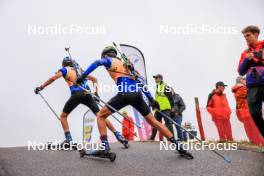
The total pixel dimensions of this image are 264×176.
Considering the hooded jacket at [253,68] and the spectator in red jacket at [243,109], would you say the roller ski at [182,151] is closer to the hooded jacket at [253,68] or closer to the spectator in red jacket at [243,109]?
the hooded jacket at [253,68]

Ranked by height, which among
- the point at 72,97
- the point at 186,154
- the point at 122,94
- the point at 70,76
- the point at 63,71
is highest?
the point at 63,71

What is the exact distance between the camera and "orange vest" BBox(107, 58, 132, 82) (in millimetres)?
6410

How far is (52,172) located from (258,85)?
3.48m

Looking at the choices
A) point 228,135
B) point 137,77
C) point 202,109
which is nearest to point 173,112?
point 202,109

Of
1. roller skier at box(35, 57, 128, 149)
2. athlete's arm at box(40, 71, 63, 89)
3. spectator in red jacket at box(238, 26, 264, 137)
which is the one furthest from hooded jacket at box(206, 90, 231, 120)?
athlete's arm at box(40, 71, 63, 89)

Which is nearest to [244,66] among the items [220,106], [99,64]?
[99,64]

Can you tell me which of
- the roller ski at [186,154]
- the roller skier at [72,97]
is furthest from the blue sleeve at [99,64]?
the roller ski at [186,154]

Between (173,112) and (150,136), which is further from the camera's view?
(150,136)

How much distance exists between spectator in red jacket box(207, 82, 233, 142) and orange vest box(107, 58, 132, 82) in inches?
149

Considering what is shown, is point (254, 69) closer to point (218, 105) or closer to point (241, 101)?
point (241, 101)

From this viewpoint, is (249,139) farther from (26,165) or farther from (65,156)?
(26,165)

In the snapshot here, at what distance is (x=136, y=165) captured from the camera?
5.86m

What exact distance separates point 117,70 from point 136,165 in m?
1.74

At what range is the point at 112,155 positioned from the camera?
6273mm
